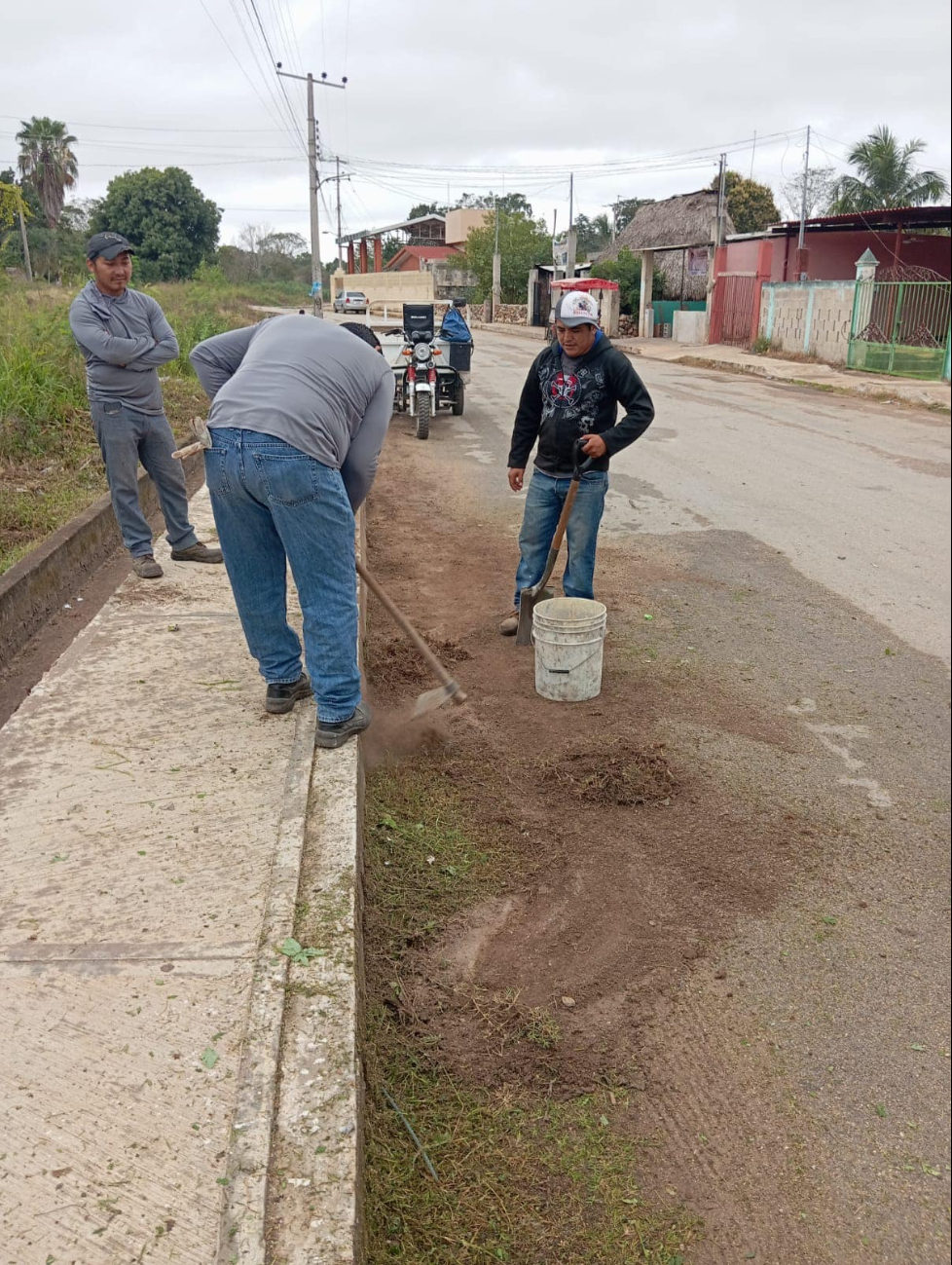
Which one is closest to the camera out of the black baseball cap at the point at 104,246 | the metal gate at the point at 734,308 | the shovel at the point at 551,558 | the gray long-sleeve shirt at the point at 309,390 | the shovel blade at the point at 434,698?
the gray long-sleeve shirt at the point at 309,390

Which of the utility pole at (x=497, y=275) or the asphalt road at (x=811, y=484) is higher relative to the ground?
the utility pole at (x=497, y=275)

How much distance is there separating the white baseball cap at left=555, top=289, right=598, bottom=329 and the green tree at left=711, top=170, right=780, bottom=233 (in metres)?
44.1

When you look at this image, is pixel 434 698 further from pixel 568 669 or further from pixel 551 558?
pixel 551 558

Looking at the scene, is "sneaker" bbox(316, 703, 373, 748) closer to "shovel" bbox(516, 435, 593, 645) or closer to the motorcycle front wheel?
"shovel" bbox(516, 435, 593, 645)

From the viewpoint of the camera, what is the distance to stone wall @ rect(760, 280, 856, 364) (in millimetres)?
19188

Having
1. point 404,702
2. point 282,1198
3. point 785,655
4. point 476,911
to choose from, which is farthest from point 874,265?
point 282,1198

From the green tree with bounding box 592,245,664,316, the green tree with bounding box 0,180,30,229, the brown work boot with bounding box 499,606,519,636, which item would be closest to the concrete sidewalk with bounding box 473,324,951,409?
the brown work boot with bounding box 499,606,519,636

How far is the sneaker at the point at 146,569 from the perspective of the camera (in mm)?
5383

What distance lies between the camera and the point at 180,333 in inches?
593

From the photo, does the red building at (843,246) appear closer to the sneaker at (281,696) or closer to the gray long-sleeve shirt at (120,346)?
the gray long-sleeve shirt at (120,346)

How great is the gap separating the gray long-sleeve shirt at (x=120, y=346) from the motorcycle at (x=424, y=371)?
22.2ft

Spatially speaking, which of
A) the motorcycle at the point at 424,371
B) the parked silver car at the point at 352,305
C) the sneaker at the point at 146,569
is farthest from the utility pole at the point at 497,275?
the sneaker at the point at 146,569

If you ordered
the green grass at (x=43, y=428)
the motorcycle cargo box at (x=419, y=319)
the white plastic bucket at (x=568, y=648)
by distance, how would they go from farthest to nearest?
1. the motorcycle cargo box at (x=419, y=319)
2. the green grass at (x=43, y=428)
3. the white plastic bucket at (x=568, y=648)

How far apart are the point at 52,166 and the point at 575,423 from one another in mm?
45043
